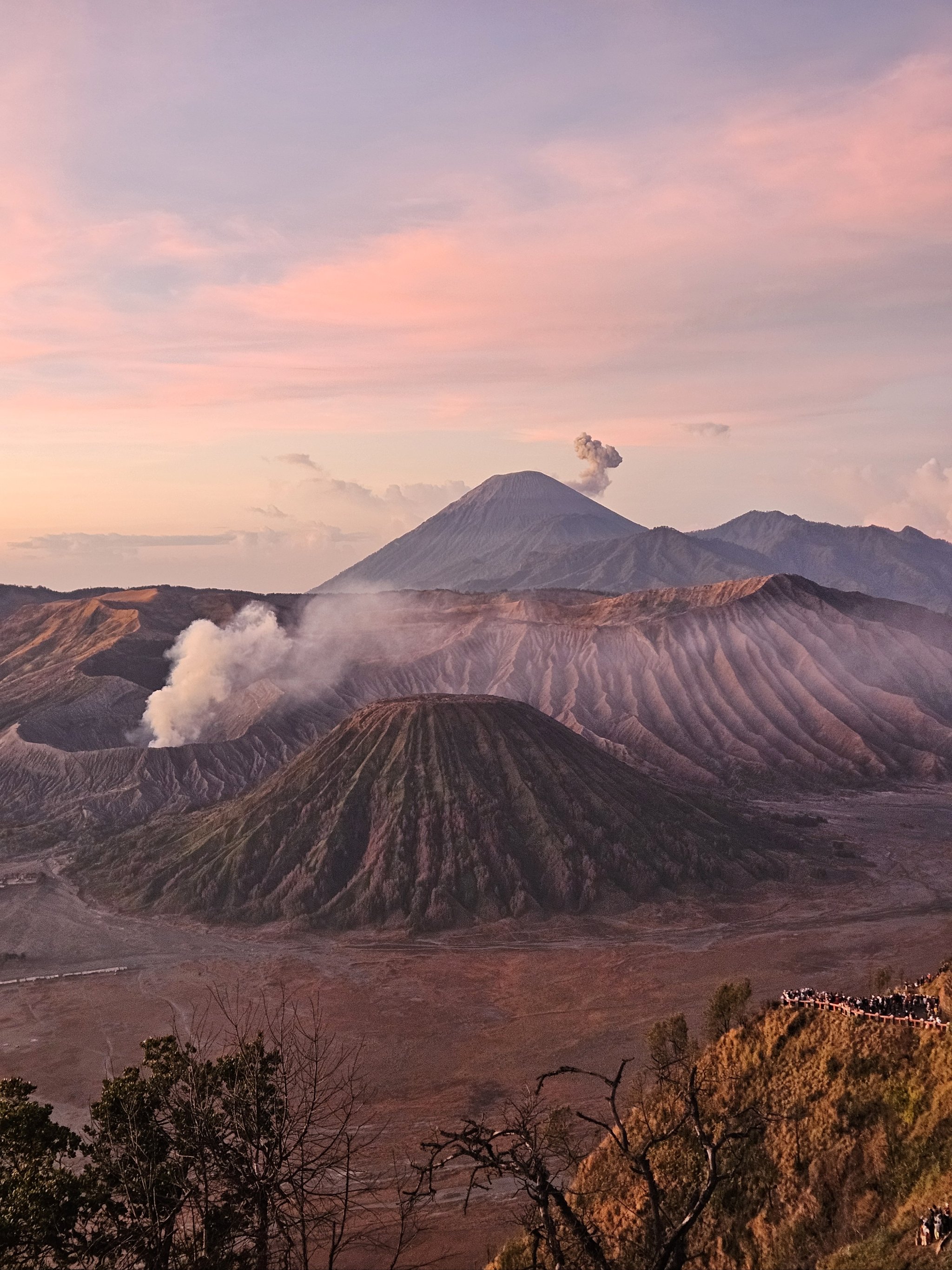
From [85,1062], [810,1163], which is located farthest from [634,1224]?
[85,1062]

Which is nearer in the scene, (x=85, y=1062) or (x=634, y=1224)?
(x=634, y=1224)

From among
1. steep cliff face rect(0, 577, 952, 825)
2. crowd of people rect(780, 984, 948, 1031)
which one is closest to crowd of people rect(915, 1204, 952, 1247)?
crowd of people rect(780, 984, 948, 1031)

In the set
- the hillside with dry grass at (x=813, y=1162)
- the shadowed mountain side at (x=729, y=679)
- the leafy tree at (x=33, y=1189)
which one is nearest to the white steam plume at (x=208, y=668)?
the shadowed mountain side at (x=729, y=679)

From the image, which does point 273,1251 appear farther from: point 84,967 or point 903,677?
point 903,677

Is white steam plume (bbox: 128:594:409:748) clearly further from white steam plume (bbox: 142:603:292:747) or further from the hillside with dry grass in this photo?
the hillside with dry grass

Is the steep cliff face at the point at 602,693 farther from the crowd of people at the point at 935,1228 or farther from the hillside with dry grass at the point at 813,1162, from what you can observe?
the crowd of people at the point at 935,1228

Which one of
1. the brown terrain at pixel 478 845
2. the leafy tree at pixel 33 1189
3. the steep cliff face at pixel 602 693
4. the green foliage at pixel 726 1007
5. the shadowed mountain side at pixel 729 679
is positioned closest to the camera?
the leafy tree at pixel 33 1189
